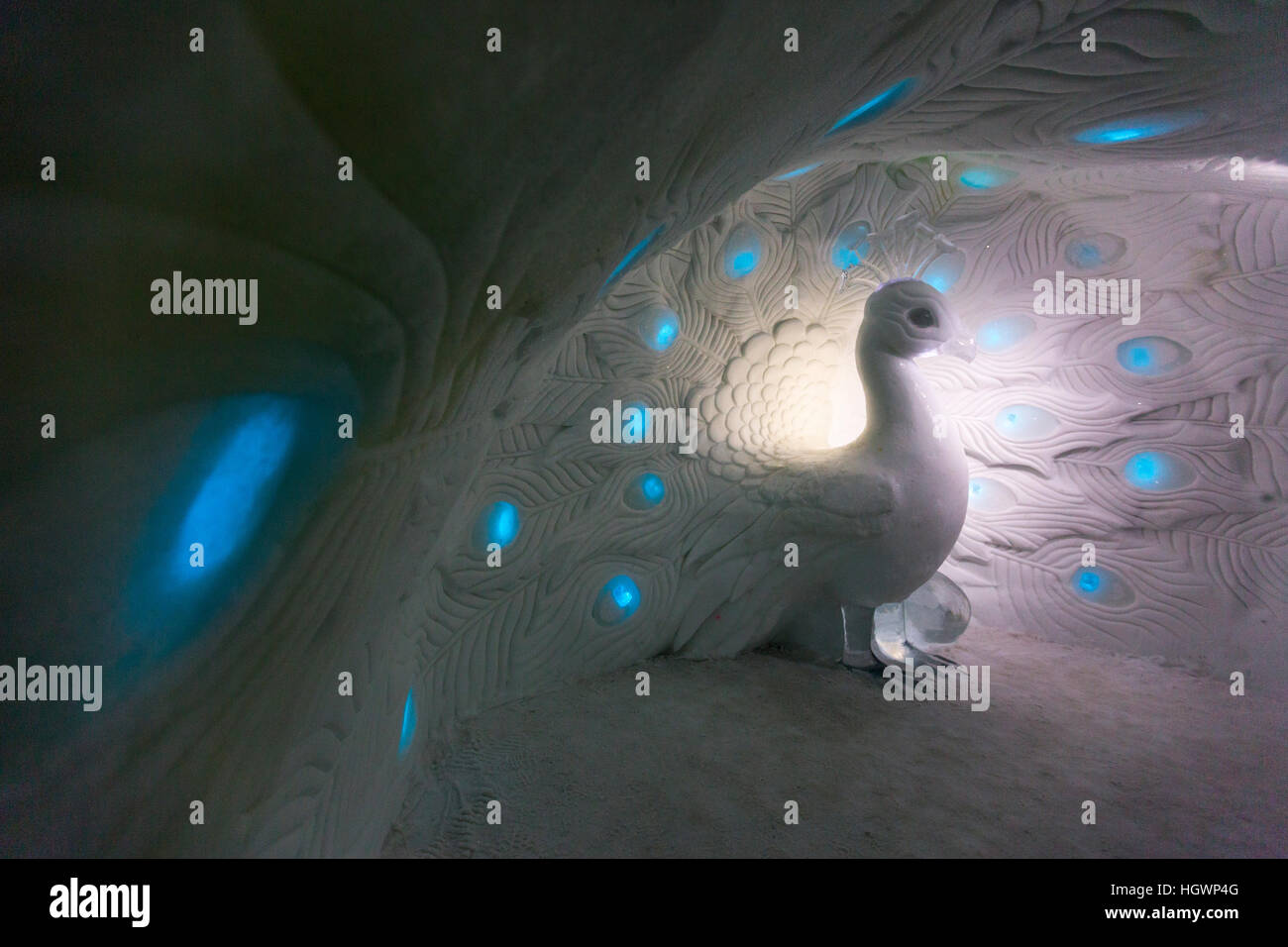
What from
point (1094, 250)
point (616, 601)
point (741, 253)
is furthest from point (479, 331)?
point (1094, 250)

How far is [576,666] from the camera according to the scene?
2771 mm

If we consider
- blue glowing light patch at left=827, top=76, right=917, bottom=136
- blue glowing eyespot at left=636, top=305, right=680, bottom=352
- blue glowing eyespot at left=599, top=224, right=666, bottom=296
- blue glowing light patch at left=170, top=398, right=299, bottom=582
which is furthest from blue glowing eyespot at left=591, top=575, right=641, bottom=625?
blue glowing light patch at left=170, top=398, right=299, bottom=582

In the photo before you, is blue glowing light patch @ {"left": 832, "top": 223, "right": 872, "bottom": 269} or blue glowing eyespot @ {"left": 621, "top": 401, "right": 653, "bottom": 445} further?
blue glowing light patch @ {"left": 832, "top": 223, "right": 872, "bottom": 269}

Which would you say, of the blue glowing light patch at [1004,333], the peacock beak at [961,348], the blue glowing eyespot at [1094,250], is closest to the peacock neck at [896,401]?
the peacock beak at [961,348]

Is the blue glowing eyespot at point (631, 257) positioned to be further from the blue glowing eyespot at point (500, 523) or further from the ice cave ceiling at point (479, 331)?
the blue glowing eyespot at point (500, 523)

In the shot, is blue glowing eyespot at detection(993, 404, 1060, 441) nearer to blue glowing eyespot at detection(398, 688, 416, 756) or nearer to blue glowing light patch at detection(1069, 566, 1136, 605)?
blue glowing light patch at detection(1069, 566, 1136, 605)

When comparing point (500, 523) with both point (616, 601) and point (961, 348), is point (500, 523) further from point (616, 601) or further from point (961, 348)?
point (961, 348)

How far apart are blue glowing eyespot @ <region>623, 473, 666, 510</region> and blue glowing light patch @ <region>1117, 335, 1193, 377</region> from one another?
2.63 m

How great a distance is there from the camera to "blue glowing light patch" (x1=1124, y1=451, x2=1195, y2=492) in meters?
3.43

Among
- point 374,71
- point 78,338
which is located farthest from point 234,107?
point 78,338

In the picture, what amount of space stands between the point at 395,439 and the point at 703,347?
2262 millimetres

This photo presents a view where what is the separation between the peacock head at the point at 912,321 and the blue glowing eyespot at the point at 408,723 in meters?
2.56

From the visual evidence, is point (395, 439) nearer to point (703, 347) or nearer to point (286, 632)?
point (286, 632)

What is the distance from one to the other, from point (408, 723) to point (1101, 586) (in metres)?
3.55
